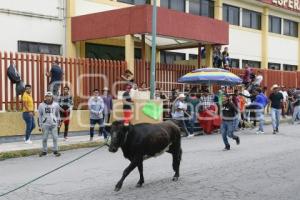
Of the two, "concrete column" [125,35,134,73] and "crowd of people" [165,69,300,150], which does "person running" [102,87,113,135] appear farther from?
"crowd of people" [165,69,300,150]

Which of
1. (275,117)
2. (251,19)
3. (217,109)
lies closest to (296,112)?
(275,117)

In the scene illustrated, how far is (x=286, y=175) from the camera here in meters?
9.67

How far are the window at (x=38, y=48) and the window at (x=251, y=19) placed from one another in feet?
53.3

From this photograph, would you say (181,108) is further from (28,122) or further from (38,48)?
(38,48)

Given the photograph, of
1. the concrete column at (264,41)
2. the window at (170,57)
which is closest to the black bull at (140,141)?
the window at (170,57)

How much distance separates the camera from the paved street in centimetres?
809

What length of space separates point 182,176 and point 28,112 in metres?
7.14

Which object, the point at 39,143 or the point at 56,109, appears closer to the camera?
the point at 56,109

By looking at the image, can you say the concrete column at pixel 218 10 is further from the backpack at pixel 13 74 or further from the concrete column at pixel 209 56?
the backpack at pixel 13 74

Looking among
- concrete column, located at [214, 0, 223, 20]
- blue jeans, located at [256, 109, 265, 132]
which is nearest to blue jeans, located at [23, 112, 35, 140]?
blue jeans, located at [256, 109, 265, 132]

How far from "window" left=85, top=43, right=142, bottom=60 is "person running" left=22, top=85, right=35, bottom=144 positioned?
7659 millimetres

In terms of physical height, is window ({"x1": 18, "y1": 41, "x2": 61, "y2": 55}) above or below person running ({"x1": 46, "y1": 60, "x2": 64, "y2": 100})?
above

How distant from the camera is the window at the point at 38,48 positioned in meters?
20.2

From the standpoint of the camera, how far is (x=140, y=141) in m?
8.44
